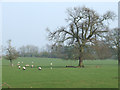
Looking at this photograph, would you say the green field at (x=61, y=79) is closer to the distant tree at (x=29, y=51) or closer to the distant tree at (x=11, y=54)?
the distant tree at (x=11, y=54)

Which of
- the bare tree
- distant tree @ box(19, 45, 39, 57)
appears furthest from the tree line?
distant tree @ box(19, 45, 39, 57)

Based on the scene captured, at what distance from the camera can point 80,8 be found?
43.4m

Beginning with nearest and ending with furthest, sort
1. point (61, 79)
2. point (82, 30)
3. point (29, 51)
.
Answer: point (61, 79) → point (82, 30) → point (29, 51)

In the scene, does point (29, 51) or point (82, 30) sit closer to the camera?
→ point (82, 30)

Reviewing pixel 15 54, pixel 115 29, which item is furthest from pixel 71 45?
pixel 115 29

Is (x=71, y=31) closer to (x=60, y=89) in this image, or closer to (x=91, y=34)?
(x=91, y=34)

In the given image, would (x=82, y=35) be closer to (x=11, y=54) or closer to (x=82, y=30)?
(x=82, y=30)

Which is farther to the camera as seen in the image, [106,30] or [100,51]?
[106,30]

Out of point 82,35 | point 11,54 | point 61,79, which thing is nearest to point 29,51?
point 11,54

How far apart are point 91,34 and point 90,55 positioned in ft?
14.7

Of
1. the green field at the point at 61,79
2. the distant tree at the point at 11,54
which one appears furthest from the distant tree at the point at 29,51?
the green field at the point at 61,79

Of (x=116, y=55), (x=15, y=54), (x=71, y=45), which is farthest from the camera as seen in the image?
(x=116, y=55)

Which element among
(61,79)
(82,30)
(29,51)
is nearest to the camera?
(61,79)

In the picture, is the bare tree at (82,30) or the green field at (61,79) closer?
the green field at (61,79)
